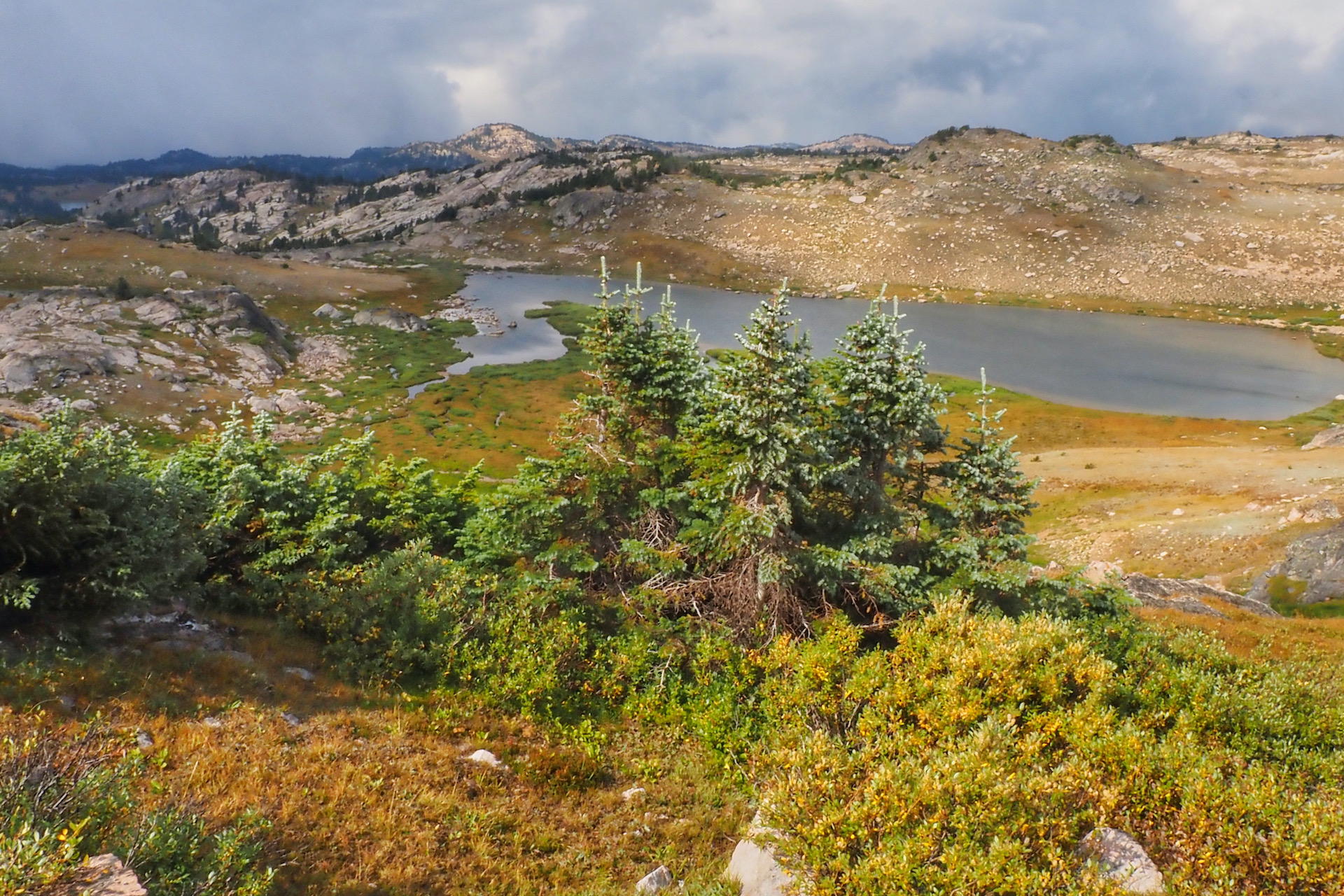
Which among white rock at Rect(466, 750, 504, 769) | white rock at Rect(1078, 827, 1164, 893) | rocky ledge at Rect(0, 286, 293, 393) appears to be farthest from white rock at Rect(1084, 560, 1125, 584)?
rocky ledge at Rect(0, 286, 293, 393)

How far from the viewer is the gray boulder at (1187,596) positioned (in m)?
24.2

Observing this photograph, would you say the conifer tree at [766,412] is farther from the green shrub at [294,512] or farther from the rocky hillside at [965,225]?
the rocky hillside at [965,225]

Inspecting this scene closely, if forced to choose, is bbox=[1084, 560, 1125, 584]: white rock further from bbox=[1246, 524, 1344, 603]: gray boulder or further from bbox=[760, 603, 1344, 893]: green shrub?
bbox=[760, 603, 1344, 893]: green shrub

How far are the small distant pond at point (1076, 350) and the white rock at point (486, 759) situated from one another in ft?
163

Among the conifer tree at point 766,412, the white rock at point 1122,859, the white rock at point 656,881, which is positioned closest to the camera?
the white rock at point 1122,859

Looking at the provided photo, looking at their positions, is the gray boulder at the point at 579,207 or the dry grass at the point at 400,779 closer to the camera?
the dry grass at the point at 400,779

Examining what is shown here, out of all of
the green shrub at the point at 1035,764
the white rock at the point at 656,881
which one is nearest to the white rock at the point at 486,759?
the white rock at the point at 656,881

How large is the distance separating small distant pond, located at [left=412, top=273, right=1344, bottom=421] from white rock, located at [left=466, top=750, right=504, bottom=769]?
4972cm

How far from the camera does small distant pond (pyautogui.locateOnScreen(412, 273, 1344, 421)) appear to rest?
65.4 m

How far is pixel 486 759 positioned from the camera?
35.7ft

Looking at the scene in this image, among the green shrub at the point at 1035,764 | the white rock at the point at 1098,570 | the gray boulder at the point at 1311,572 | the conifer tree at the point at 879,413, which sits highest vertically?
the conifer tree at the point at 879,413

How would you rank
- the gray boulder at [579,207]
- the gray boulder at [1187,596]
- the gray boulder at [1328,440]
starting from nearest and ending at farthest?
the gray boulder at [1187,596]
the gray boulder at [1328,440]
the gray boulder at [579,207]

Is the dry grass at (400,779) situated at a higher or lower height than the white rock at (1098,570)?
higher

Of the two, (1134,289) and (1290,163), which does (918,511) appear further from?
(1290,163)
